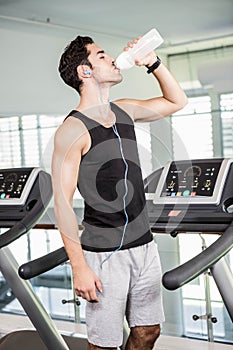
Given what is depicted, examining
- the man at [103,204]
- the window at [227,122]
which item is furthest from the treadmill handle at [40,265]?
the window at [227,122]

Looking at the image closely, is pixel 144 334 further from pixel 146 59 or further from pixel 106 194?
pixel 146 59

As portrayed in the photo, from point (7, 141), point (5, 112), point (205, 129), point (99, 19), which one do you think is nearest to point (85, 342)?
point (5, 112)

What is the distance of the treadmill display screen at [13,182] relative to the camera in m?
2.49

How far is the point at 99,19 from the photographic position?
776 centimetres

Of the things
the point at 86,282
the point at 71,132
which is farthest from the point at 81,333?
the point at 71,132

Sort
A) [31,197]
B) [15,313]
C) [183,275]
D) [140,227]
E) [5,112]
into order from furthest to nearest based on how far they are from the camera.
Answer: [5,112], [15,313], [31,197], [140,227], [183,275]

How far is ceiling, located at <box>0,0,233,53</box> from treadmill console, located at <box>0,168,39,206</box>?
438 cm

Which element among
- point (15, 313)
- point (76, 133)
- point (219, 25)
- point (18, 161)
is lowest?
point (15, 313)

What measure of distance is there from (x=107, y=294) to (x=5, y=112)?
542 centimetres

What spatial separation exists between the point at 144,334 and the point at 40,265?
38 centimetres

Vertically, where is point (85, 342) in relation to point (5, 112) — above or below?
below

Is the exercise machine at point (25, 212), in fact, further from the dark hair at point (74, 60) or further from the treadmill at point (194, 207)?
the dark hair at point (74, 60)

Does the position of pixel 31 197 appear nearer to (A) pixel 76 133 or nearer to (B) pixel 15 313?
(A) pixel 76 133

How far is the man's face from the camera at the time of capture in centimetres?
187
